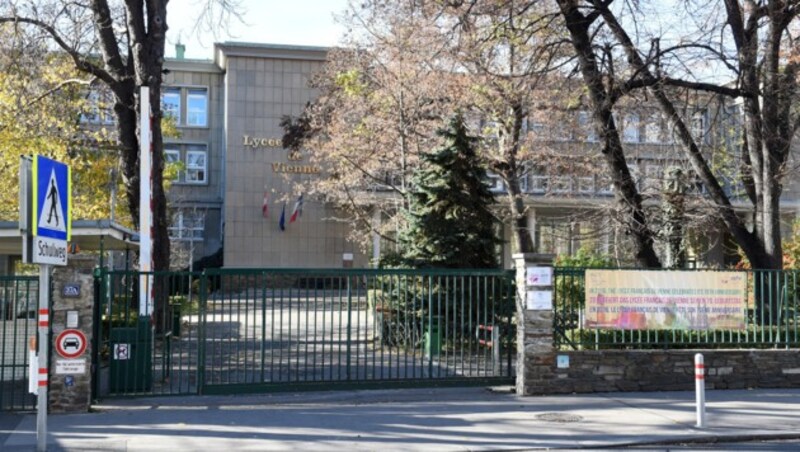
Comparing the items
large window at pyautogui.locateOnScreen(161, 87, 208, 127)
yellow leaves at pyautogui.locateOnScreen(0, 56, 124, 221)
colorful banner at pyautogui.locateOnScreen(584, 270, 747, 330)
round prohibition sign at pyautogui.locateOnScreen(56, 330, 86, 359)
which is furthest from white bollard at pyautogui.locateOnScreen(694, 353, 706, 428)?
large window at pyautogui.locateOnScreen(161, 87, 208, 127)

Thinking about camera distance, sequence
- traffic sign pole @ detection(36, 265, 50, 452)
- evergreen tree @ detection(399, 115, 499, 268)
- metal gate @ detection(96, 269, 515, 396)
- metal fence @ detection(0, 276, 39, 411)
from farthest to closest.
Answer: evergreen tree @ detection(399, 115, 499, 268) → metal gate @ detection(96, 269, 515, 396) → metal fence @ detection(0, 276, 39, 411) → traffic sign pole @ detection(36, 265, 50, 452)

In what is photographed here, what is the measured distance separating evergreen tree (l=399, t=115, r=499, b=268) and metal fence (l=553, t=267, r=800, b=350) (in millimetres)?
5152

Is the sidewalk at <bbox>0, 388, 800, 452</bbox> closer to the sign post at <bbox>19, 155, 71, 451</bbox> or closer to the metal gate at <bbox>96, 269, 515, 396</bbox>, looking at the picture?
the metal gate at <bbox>96, 269, 515, 396</bbox>

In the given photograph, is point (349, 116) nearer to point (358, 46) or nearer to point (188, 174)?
point (358, 46)

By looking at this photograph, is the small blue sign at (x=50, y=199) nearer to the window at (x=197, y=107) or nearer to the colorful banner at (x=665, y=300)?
the colorful banner at (x=665, y=300)

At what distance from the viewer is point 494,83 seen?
73.9ft

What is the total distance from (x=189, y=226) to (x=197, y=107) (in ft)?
24.0

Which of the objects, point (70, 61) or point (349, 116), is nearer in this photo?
point (70, 61)

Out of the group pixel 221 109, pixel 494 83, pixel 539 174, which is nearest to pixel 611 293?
pixel 494 83

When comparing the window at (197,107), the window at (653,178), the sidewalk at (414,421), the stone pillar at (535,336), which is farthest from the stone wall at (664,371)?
the window at (197,107)

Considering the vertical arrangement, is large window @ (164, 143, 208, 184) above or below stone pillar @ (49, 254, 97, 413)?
above

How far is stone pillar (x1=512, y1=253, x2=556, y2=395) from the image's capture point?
12906mm

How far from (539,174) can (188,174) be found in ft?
84.8

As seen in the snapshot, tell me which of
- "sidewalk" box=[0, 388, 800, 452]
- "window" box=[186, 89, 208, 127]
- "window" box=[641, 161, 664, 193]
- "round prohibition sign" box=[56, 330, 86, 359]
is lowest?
"sidewalk" box=[0, 388, 800, 452]
